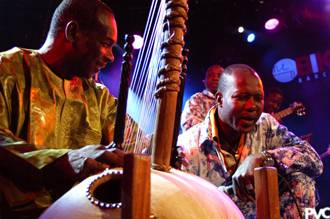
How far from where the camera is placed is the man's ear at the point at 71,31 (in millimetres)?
1793

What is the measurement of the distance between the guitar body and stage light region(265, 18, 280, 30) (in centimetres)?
595

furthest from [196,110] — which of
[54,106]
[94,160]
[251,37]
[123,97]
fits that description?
[251,37]

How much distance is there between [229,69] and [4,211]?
1.87 metres

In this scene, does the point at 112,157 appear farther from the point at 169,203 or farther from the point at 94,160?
the point at 169,203

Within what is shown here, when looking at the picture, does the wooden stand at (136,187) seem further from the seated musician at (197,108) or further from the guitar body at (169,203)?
the seated musician at (197,108)

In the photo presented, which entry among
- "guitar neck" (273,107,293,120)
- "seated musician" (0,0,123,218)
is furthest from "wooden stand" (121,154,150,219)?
"guitar neck" (273,107,293,120)

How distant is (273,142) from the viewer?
2.67m

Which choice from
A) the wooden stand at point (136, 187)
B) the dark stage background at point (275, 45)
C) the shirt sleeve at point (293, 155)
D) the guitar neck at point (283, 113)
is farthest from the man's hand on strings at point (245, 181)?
the dark stage background at point (275, 45)

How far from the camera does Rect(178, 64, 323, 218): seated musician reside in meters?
2.31

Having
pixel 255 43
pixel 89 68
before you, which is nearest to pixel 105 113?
pixel 89 68

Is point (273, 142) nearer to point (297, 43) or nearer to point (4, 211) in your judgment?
point (4, 211)

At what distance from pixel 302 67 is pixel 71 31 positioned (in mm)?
5305

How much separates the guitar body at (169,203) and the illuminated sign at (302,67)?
19.5 ft

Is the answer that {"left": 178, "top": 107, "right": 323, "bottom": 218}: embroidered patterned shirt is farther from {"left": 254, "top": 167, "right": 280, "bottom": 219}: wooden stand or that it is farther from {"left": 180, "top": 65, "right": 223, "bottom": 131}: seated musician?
{"left": 254, "top": 167, "right": 280, "bottom": 219}: wooden stand
